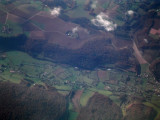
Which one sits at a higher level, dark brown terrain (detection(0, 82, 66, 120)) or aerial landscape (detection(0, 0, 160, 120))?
aerial landscape (detection(0, 0, 160, 120))

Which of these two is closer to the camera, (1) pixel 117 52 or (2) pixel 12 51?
(2) pixel 12 51

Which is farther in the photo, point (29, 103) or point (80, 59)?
point (80, 59)

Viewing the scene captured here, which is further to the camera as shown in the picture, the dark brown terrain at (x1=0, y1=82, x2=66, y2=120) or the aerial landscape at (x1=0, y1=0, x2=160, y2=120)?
the aerial landscape at (x1=0, y1=0, x2=160, y2=120)

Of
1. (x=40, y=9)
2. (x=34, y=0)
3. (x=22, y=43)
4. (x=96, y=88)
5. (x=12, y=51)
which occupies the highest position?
(x=34, y=0)

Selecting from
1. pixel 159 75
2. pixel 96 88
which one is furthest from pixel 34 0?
pixel 159 75

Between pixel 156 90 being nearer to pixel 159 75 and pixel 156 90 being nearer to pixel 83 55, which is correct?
pixel 159 75

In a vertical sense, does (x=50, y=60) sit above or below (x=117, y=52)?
below

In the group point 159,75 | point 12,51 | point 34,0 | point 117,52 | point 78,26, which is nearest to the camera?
point 159,75

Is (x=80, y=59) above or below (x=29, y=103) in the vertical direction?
above
